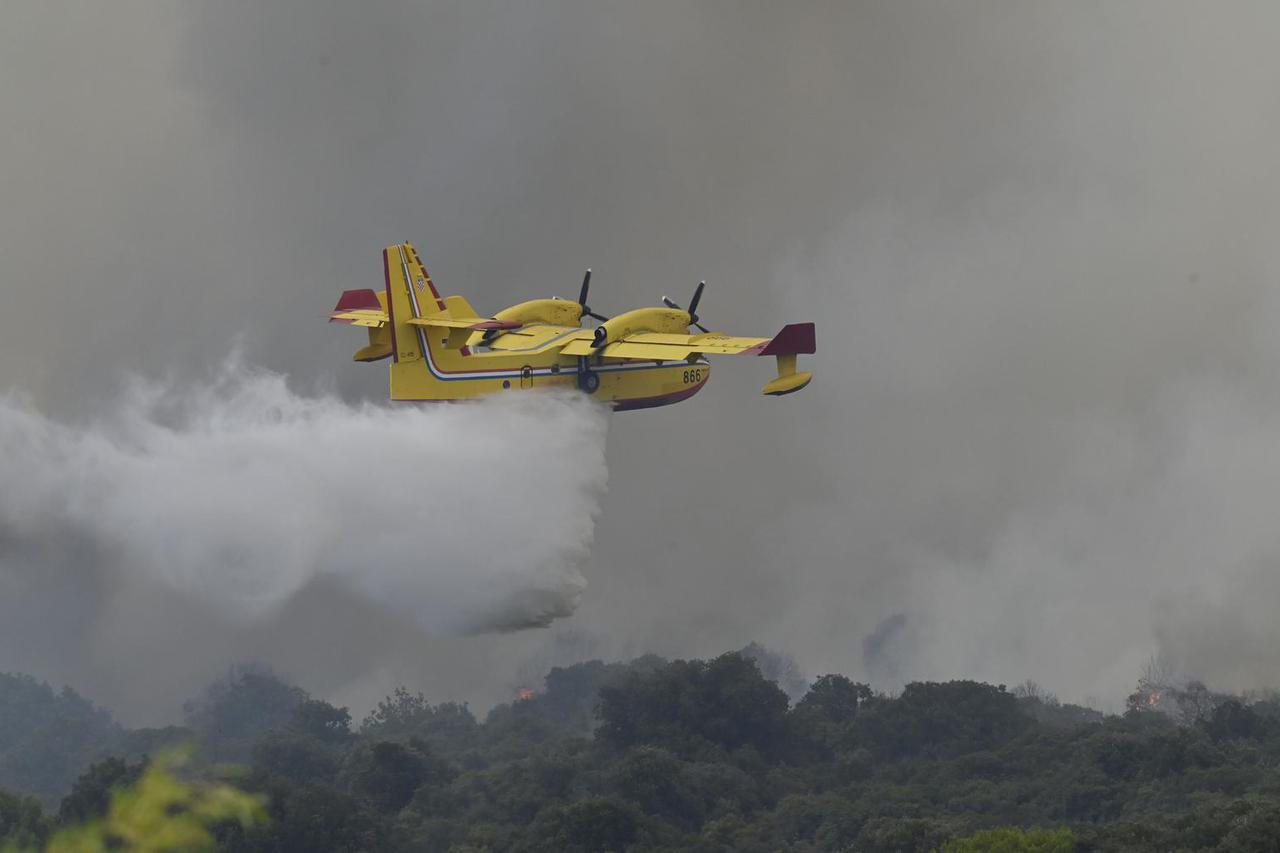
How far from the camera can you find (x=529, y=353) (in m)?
44.3

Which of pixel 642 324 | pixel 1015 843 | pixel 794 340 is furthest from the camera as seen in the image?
pixel 1015 843

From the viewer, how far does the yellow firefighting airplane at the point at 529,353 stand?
1743 inches

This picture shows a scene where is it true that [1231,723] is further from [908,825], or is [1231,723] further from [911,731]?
[908,825]

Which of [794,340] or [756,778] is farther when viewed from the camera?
[756,778]

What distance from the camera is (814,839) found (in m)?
71.5

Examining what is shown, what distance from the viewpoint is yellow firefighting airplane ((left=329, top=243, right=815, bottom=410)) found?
145 feet

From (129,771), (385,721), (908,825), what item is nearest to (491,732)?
(385,721)

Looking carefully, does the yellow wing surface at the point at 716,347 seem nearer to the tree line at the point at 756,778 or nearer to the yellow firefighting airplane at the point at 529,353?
the yellow firefighting airplane at the point at 529,353

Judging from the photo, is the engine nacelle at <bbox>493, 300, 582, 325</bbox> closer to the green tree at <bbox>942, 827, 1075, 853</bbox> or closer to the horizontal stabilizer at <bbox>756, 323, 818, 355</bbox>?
the horizontal stabilizer at <bbox>756, 323, 818, 355</bbox>

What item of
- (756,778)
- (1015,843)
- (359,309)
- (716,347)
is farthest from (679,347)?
(756,778)

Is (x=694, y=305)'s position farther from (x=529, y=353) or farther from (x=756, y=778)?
(x=756, y=778)

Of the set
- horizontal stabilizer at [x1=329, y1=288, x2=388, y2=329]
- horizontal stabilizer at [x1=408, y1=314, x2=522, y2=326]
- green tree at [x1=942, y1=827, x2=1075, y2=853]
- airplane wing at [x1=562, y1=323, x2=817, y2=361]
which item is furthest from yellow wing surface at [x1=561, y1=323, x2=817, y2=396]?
green tree at [x1=942, y1=827, x2=1075, y2=853]

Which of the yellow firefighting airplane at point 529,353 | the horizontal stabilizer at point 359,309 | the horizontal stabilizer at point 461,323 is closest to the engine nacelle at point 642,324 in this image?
the yellow firefighting airplane at point 529,353

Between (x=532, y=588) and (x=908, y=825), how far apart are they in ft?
72.1
